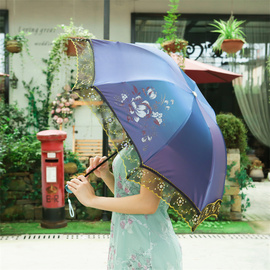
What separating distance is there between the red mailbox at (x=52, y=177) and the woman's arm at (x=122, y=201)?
3.96m

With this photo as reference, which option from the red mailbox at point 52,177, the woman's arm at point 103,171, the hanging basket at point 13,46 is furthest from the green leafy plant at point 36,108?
the woman's arm at point 103,171

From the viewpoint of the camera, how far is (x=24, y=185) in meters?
6.34

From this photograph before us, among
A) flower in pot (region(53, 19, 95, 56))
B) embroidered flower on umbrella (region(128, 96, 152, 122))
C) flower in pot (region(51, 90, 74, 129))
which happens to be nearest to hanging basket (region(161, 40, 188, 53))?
flower in pot (region(53, 19, 95, 56))

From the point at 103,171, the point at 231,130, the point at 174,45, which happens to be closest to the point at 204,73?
the point at 174,45

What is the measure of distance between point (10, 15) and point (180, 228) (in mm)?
7800

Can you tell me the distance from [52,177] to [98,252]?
4.81ft

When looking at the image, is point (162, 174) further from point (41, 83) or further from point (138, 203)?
point (41, 83)

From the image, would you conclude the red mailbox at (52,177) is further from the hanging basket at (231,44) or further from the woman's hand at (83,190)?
the hanging basket at (231,44)

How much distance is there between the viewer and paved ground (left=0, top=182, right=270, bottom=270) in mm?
4574

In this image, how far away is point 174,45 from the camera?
23.8ft

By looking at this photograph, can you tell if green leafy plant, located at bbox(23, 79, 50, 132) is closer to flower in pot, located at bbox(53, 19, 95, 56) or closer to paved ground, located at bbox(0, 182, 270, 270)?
flower in pot, located at bbox(53, 19, 95, 56)

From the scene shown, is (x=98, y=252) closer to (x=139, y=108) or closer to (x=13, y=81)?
(x=139, y=108)

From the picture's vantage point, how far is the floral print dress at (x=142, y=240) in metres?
2.07

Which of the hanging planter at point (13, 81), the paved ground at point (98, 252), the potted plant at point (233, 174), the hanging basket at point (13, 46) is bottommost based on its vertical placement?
the paved ground at point (98, 252)
